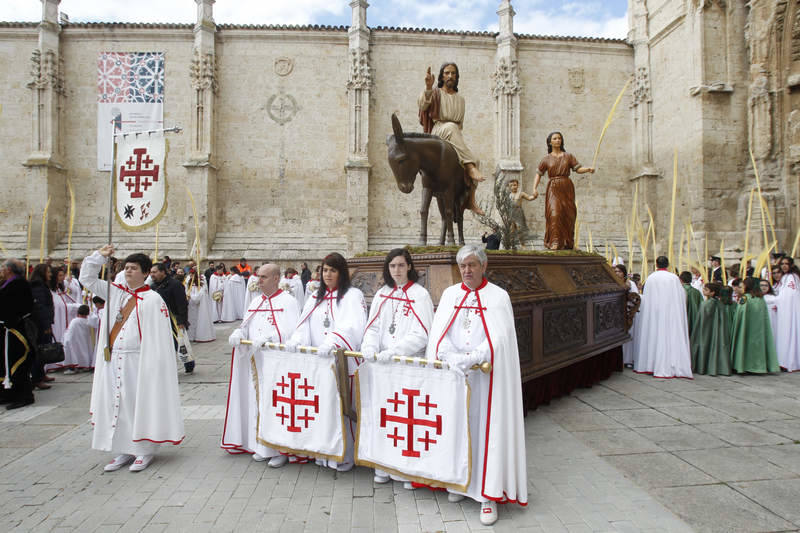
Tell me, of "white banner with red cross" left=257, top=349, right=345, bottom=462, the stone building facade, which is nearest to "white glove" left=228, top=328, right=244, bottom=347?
"white banner with red cross" left=257, top=349, right=345, bottom=462

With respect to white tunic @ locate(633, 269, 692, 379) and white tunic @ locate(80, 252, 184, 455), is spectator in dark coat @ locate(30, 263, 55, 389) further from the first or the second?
white tunic @ locate(633, 269, 692, 379)

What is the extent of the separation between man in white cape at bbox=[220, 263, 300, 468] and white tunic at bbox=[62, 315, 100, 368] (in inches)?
197

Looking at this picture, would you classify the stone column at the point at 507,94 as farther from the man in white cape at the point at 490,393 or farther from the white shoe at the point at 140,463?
the white shoe at the point at 140,463

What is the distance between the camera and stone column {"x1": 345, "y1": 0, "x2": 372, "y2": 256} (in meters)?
18.1

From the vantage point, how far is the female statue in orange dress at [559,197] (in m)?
6.99

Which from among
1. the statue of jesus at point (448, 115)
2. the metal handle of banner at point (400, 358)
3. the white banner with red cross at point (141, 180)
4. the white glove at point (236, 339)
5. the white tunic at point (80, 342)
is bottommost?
the white tunic at point (80, 342)

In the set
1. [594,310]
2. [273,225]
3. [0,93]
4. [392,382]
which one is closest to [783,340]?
[594,310]

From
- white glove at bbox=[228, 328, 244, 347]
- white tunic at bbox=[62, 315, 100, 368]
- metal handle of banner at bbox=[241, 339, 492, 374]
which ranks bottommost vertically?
white tunic at bbox=[62, 315, 100, 368]

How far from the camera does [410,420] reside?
3203mm

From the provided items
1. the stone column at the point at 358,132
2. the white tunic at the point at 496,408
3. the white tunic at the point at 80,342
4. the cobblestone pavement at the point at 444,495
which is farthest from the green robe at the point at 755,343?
the stone column at the point at 358,132

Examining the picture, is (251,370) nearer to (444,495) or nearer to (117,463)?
(117,463)

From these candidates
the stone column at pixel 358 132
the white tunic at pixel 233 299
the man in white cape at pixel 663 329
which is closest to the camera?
the man in white cape at pixel 663 329

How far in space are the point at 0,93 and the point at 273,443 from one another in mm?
23080

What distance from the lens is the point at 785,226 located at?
1532 cm
